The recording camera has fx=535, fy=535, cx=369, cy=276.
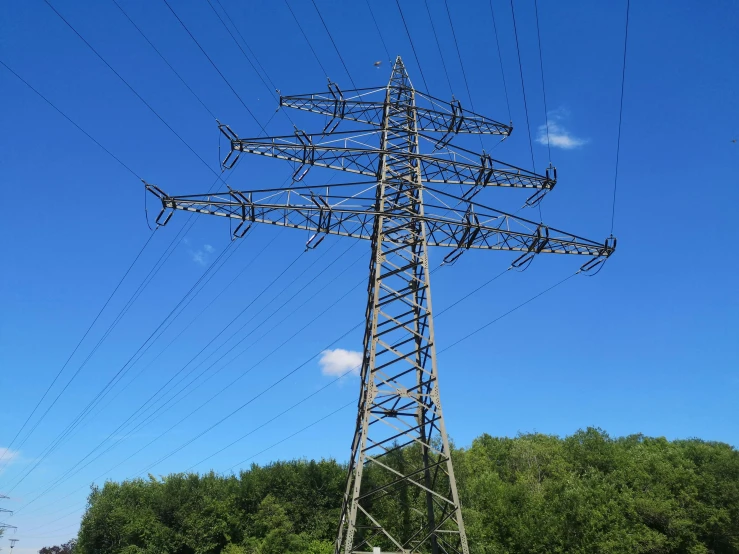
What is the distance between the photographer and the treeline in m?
34.0

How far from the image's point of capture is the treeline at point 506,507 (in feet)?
111

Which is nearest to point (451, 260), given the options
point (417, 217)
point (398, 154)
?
point (417, 217)

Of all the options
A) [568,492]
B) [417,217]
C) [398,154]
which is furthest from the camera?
[568,492]

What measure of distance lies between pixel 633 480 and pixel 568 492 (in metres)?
12.2

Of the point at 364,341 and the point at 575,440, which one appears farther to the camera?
the point at 575,440

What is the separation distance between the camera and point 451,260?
2089 centimetres

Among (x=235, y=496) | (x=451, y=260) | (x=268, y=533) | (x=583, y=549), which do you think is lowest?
(x=583, y=549)

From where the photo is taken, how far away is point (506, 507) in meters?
37.7

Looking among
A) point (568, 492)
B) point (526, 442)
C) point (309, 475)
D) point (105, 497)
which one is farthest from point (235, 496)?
point (526, 442)

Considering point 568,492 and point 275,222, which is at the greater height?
point 275,222

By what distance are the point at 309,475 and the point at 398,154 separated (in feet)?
109

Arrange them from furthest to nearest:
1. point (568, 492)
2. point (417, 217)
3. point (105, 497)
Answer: point (105, 497)
point (568, 492)
point (417, 217)

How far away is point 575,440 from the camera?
2421 inches

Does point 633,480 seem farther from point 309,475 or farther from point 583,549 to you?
point 309,475
